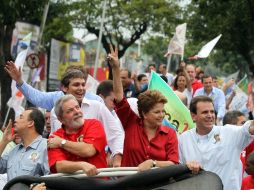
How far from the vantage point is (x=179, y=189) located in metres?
5.62

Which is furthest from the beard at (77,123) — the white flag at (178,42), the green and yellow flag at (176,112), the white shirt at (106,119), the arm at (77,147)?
the white flag at (178,42)

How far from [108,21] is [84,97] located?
2944 cm

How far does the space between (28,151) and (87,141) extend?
874 mm

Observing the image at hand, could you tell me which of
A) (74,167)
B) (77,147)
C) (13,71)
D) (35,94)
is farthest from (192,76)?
(74,167)

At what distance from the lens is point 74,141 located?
20.6ft

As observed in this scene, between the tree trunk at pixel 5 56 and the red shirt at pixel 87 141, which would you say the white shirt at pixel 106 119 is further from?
the tree trunk at pixel 5 56

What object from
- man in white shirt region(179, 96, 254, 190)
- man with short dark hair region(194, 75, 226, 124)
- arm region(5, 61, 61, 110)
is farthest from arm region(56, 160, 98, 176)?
man with short dark hair region(194, 75, 226, 124)

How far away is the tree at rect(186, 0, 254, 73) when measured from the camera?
34.7 meters

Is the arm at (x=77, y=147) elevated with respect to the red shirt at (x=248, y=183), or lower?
elevated

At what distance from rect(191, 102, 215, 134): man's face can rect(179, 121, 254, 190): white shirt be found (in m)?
0.07

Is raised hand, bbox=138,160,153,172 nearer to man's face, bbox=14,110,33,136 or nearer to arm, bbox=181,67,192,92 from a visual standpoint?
man's face, bbox=14,110,33,136

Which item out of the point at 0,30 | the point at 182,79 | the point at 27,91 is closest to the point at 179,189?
the point at 27,91

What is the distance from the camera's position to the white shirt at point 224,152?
6746 mm

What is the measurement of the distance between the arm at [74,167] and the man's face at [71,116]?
1.38ft
